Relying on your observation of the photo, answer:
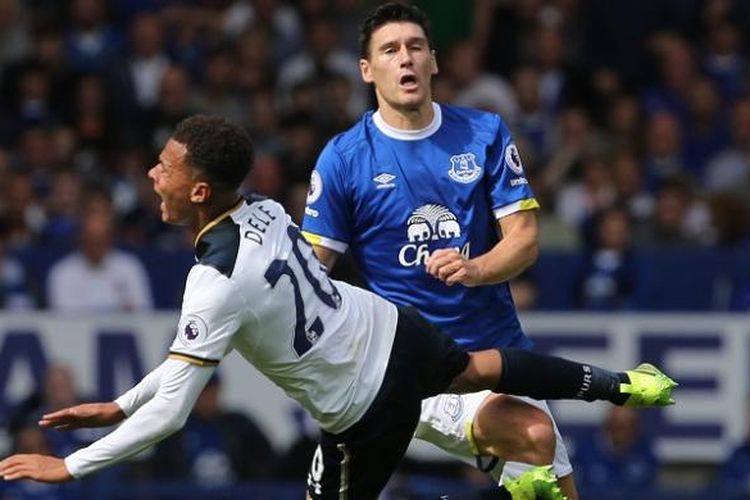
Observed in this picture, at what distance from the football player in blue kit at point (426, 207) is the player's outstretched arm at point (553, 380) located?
0.21m

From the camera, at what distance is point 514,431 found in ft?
28.5

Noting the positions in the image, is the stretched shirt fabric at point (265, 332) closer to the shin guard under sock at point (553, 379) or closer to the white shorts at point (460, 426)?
the shin guard under sock at point (553, 379)

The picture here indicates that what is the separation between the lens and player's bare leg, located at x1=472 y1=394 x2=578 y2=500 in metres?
8.62

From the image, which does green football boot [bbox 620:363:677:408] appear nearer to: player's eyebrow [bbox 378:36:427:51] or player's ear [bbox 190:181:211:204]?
player's eyebrow [bbox 378:36:427:51]

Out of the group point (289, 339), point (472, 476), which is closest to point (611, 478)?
point (472, 476)

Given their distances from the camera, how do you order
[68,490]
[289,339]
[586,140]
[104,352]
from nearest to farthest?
[289,339] → [68,490] → [104,352] → [586,140]

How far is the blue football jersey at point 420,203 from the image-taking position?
8758 millimetres

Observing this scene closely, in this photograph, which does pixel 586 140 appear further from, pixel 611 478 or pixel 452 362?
pixel 452 362

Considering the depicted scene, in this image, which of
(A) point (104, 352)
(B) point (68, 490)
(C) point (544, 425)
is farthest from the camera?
(A) point (104, 352)

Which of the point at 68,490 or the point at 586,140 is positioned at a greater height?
the point at 586,140

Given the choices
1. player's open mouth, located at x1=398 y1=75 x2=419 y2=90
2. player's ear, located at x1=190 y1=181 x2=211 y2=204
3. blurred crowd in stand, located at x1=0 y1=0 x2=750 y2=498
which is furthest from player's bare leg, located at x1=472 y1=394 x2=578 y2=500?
blurred crowd in stand, located at x1=0 y1=0 x2=750 y2=498

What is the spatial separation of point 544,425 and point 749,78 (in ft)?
30.2

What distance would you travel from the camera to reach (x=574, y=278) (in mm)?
14672

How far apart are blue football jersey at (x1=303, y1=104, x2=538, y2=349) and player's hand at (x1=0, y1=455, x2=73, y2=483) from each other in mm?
1615
